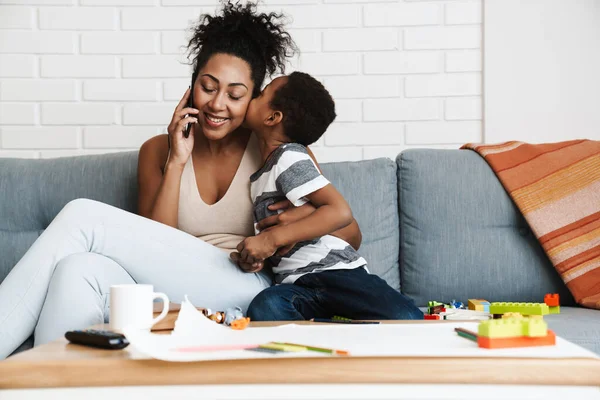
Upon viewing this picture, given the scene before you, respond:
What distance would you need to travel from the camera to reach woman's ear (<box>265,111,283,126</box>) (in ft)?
6.35

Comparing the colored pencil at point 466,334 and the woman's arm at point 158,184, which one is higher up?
the woman's arm at point 158,184

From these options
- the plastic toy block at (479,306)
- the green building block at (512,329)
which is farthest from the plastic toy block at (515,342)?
the plastic toy block at (479,306)

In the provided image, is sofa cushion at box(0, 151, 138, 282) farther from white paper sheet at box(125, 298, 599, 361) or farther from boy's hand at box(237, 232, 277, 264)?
white paper sheet at box(125, 298, 599, 361)

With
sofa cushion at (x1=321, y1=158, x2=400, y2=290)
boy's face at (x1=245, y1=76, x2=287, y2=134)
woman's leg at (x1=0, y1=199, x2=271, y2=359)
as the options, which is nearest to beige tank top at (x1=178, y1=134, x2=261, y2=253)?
boy's face at (x1=245, y1=76, x2=287, y2=134)

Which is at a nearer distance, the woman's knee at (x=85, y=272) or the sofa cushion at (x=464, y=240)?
the woman's knee at (x=85, y=272)

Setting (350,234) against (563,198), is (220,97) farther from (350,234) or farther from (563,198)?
(563,198)

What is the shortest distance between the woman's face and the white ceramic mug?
3.14ft

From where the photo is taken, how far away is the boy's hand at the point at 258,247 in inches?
66.1

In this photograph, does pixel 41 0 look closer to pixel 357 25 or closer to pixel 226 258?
pixel 357 25

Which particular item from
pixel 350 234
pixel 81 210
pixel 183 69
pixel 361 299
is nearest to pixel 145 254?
pixel 81 210

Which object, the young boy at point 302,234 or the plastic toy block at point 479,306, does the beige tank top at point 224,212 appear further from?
the plastic toy block at point 479,306

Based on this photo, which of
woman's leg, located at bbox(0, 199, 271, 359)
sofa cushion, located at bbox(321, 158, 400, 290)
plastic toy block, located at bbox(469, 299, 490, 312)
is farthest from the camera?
sofa cushion, located at bbox(321, 158, 400, 290)

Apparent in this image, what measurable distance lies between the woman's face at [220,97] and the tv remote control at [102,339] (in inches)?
43.1

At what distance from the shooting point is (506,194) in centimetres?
221
